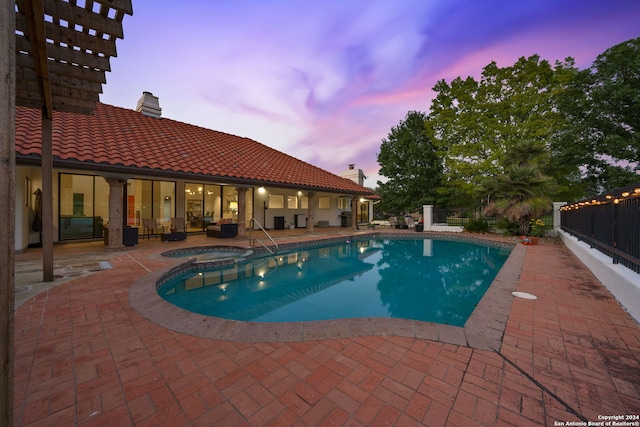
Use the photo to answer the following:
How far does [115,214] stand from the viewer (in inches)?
322

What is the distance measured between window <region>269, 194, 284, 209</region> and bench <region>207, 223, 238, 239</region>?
190 inches

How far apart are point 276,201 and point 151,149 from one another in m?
7.66

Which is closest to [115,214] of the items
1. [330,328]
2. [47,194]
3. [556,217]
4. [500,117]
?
[47,194]

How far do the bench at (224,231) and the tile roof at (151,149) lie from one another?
2105mm

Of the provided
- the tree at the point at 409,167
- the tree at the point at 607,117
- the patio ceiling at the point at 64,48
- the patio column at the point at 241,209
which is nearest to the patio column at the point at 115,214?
the patio ceiling at the point at 64,48

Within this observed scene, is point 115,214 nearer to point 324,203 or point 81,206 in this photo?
point 81,206

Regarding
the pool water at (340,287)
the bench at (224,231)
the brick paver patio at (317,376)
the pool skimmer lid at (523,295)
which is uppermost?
the bench at (224,231)

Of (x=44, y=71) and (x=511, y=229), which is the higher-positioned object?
(x=44, y=71)

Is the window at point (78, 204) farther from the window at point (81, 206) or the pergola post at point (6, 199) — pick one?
the pergola post at point (6, 199)

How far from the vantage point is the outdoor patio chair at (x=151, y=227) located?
10742 mm

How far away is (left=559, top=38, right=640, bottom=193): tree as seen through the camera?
13.5 m

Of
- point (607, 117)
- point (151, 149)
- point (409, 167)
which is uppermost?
point (607, 117)

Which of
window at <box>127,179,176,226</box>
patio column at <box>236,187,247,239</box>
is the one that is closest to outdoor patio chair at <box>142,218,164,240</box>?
window at <box>127,179,176,226</box>

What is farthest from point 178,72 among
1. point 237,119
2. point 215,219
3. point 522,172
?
point 522,172
